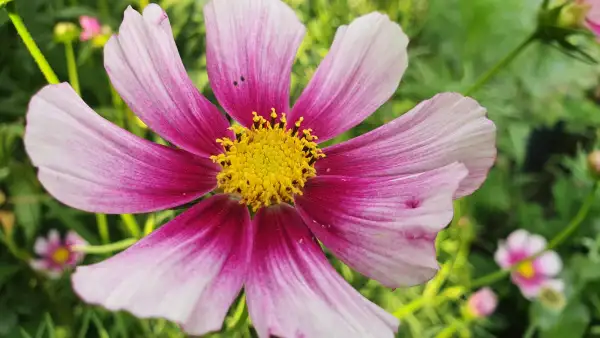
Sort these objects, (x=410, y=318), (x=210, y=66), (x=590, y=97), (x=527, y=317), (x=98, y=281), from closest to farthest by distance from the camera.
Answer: (x=98, y=281), (x=210, y=66), (x=410, y=318), (x=527, y=317), (x=590, y=97)

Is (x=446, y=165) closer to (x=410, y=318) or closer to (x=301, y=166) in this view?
(x=301, y=166)

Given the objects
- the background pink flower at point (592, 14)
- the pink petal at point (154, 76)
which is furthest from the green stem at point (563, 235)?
the pink petal at point (154, 76)

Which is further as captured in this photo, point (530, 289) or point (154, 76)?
point (530, 289)

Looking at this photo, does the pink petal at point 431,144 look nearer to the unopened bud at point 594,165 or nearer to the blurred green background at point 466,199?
the blurred green background at point 466,199

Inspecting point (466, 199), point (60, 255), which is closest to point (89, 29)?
point (60, 255)

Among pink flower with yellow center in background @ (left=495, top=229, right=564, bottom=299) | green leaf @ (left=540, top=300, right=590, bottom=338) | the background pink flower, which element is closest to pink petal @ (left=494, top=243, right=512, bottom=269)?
pink flower with yellow center in background @ (left=495, top=229, right=564, bottom=299)

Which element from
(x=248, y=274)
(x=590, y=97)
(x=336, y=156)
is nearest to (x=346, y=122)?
(x=336, y=156)

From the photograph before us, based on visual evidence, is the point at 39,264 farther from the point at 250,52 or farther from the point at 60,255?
the point at 250,52
